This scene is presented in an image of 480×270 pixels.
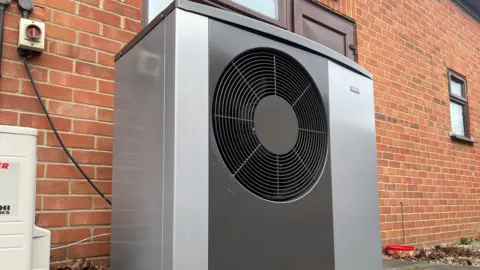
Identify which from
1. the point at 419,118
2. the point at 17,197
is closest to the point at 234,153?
the point at 17,197

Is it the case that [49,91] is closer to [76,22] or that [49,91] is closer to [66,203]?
[76,22]

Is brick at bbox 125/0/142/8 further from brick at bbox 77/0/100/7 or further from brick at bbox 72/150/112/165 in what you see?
brick at bbox 72/150/112/165

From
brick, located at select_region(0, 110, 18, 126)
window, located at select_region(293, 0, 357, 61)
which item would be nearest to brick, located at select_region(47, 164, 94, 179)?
brick, located at select_region(0, 110, 18, 126)

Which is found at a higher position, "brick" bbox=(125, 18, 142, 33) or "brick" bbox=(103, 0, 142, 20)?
"brick" bbox=(103, 0, 142, 20)

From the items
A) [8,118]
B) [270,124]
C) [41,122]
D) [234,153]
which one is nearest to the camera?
[234,153]

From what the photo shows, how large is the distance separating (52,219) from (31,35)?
95cm

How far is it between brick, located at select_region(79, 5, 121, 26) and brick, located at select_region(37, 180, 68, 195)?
37.9 inches

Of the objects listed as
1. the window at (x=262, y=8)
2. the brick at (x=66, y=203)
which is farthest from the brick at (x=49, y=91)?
the window at (x=262, y=8)

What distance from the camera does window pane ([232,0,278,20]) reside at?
3640 mm

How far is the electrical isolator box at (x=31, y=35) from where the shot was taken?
2242 mm

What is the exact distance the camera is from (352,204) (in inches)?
78.4

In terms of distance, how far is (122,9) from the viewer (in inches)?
107

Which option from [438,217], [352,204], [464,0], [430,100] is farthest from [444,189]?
[352,204]

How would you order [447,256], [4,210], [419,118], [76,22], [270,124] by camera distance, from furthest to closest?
[419,118], [447,256], [76,22], [270,124], [4,210]
